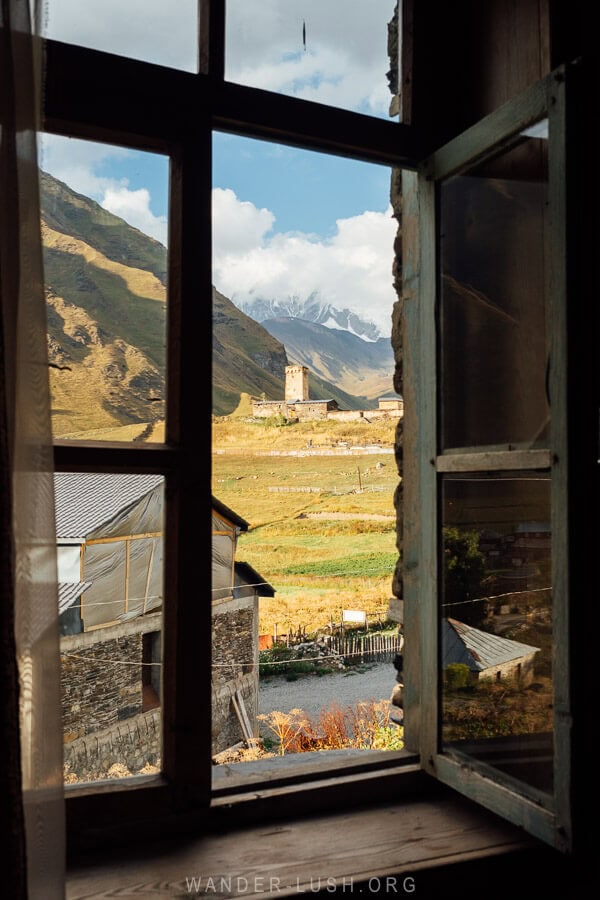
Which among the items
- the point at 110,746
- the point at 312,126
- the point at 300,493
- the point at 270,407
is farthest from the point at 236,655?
the point at 312,126

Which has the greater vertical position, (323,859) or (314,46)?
(314,46)

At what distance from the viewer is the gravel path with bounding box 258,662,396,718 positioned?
11.3 metres

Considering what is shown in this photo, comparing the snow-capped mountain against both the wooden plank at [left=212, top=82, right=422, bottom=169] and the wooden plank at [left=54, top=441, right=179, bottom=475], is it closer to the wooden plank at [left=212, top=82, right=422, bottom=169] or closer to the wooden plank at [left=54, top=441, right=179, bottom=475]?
the wooden plank at [left=212, top=82, right=422, bottom=169]

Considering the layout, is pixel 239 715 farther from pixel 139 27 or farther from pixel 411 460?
pixel 139 27

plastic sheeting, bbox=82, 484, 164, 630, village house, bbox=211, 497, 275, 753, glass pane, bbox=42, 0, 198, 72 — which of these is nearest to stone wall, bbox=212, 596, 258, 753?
village house, bbox=211, 497, 275, 753

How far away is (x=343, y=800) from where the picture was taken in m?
1.24

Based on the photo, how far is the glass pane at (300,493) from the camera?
10.2 m

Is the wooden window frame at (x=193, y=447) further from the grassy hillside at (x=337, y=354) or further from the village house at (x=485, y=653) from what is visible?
the grassy hillside at (x=337, y=354)

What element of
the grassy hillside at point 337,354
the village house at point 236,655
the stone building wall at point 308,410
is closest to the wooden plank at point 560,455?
the village house at point 236,655

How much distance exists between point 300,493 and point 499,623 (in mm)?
12372

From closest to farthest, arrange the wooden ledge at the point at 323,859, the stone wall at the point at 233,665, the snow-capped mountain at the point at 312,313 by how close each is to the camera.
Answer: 1. the wooden ledge at the point at 323,859
2. the stone wall at the point at 233,665
3. the snow-capped mountain at the point at 312,313

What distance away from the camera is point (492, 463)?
3.88 ft

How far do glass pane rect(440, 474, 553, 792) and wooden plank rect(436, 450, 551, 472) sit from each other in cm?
3

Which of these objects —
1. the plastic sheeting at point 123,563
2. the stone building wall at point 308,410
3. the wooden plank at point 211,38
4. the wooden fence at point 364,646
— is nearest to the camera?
the wooden plank at point 211,38
